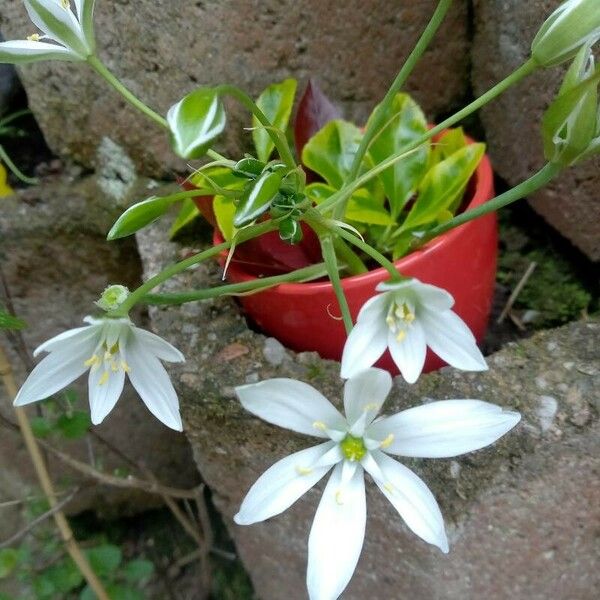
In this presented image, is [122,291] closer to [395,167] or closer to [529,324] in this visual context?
[395,167]

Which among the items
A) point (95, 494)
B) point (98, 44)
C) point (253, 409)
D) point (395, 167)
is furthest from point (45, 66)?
point (95, 494)

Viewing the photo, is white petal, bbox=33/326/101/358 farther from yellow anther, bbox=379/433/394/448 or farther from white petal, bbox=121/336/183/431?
yellow anther, bbox=379/433/394/448

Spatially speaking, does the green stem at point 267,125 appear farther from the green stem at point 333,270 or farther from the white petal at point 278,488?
the white petal at point 278,488

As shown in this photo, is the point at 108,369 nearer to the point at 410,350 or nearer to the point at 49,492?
the point at 410,350

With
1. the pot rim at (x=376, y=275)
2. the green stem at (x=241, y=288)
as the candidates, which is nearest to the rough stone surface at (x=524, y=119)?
the pot rim at (x=376, y=275)

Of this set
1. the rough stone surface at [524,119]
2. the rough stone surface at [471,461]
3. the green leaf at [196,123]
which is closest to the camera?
the green leaf at [196,123]

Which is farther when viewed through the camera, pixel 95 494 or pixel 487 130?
pixel 95 494

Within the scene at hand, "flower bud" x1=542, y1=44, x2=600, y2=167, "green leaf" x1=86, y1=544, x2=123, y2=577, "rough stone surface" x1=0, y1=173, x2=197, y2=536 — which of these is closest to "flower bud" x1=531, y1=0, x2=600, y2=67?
"flower bud" x1=542, y1=44, x2=600, y2=167

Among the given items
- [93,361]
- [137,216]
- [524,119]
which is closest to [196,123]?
[137,216]
